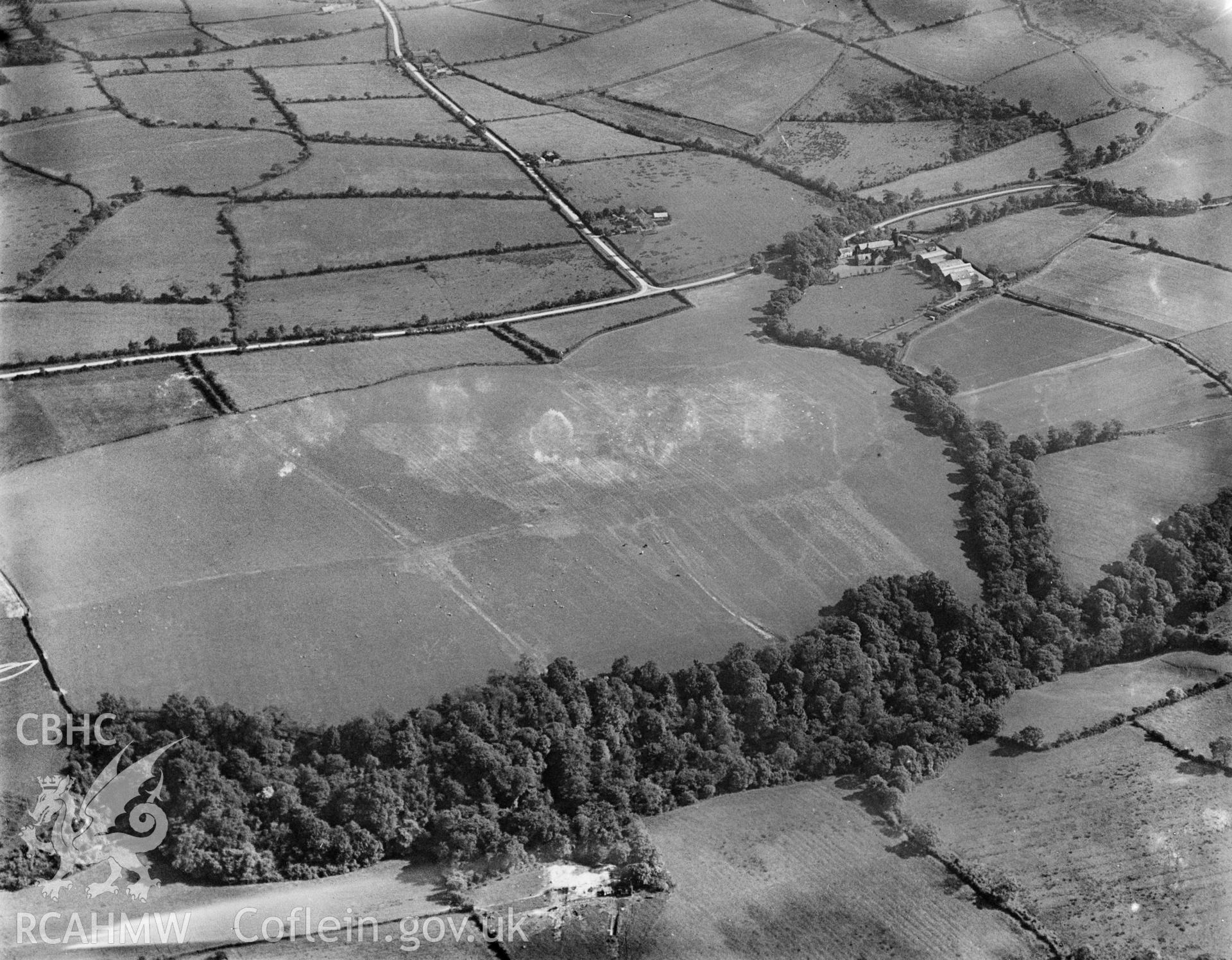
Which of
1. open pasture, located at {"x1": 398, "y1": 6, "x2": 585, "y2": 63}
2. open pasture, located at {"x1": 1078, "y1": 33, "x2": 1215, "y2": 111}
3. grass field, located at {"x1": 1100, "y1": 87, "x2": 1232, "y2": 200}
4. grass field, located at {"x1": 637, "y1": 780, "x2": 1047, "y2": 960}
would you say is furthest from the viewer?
open pasture, located at {"x1": 398, "y1": 6, "x2": 585, "y2": 63}

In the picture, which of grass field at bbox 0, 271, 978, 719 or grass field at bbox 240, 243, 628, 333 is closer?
grass field at bbox 0, 271, 978, 719

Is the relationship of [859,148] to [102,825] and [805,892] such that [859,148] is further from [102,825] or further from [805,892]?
[102,825]

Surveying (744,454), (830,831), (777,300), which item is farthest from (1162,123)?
(830,831)

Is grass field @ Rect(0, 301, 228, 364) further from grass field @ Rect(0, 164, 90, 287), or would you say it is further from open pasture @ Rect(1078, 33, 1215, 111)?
open pasture @ Rect(1078, 33, 1215, 111)

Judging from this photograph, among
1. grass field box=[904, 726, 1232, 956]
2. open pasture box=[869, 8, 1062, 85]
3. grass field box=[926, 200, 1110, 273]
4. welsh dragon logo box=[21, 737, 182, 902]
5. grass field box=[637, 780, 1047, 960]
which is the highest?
open pasture box=[869, 8, 1062, 85]

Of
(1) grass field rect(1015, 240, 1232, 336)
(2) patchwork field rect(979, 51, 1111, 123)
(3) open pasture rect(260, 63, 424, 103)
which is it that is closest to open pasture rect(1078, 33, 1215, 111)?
(2) patchwork field rect(979, 51, 1111, 123)

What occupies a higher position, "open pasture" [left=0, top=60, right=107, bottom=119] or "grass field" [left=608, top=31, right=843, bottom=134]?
"grass field" [left=608, top=31, right=843, bottom=134]
